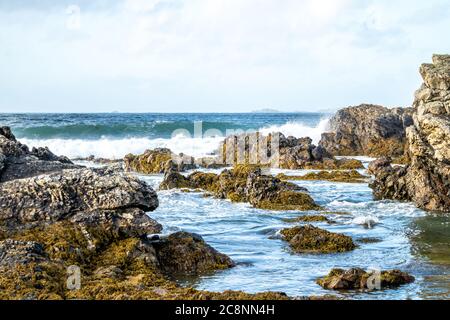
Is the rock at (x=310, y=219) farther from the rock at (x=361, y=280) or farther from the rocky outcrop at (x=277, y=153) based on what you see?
the rocky outcrop at (x=277, y=153)

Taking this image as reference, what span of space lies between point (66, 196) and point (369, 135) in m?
27.1

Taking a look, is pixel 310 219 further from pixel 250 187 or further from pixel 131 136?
pixel 131 136

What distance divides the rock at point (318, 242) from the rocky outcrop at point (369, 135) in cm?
2123

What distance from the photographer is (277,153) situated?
96.7ft

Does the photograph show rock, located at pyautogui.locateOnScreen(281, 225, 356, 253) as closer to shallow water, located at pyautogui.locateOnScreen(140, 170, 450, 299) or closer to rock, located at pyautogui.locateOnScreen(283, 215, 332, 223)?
shallow water, located at pyautogui.locateOnScreen(140, 170, 450, 299)

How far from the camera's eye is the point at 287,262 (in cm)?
1034

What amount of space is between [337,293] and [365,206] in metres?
9.43

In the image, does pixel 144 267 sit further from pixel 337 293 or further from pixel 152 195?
pixel 337 293

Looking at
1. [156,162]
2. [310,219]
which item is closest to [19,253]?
[310,219]

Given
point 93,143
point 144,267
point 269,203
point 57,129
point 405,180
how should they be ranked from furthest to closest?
point 57,129 → point 93,143 → point 405,180 → point 269,203 → point 144,267

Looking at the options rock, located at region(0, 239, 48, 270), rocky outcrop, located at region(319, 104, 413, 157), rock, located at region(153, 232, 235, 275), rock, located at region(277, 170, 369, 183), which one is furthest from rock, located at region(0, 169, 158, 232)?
rocky outcrop, located at region(319, 104, 413, 157)

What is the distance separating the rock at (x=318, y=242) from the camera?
37.2 feet

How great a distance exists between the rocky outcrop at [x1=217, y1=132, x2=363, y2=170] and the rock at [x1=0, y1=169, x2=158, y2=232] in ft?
59.6
